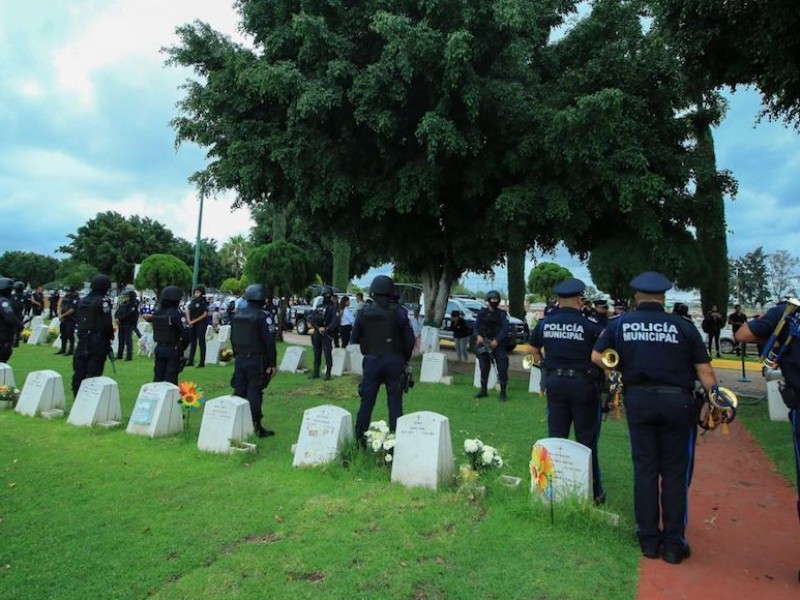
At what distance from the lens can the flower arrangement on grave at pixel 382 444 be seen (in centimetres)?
575

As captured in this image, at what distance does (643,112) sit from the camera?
514 inches

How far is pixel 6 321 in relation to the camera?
8359 mm

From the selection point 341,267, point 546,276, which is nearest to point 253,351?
point 341,267

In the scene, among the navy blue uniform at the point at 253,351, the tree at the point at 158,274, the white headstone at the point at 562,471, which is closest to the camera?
the white headstone at the point at 562,471

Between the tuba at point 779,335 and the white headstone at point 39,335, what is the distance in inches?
798

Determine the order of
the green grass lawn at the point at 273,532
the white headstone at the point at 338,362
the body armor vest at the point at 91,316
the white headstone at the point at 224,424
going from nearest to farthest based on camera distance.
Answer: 1. the green grass lawn at the point at 273,532
2. the white headstone at the point at 224,424
3. the body armor vest at the point at 91,316
4. the white headstone at the point at 338,362

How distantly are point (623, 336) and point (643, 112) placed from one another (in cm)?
1062

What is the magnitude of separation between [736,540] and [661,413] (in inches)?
56.4

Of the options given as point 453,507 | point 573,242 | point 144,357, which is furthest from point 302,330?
point 453,507

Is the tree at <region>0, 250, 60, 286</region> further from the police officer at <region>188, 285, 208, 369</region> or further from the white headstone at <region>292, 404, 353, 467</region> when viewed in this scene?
the white headstone at <region>292, 404, 353, 467</region>

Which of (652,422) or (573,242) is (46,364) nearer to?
(573,242)

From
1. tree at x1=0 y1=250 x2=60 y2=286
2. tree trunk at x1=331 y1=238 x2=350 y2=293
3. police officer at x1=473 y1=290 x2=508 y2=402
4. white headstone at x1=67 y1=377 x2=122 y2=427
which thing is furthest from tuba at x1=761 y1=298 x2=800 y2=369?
tree at x1=0 y1=250 x2=60 y2=286

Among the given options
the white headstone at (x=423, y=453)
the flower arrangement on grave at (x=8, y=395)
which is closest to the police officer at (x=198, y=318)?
the flower arrangement on grave at (x=8, y=395)

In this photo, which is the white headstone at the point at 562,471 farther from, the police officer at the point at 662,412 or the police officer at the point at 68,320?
the police officer at the point at 68,320
